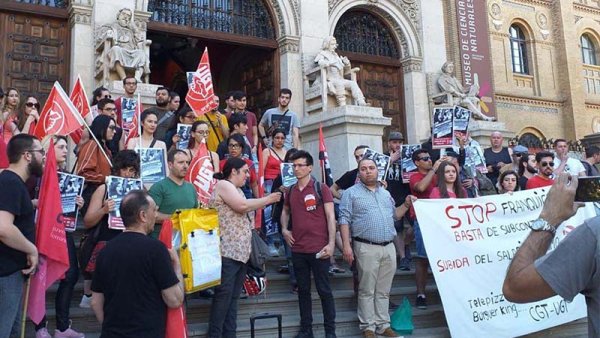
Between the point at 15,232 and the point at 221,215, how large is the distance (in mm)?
1979

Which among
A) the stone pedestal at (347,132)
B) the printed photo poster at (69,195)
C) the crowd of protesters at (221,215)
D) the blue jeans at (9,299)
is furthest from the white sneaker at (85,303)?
the stone pedestal at (347,132)

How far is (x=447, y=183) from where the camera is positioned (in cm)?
718

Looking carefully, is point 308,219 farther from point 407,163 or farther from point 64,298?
point 407,163

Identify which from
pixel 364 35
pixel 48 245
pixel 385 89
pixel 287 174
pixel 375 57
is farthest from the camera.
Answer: pixel 385 89

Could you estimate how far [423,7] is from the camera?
57.2ft

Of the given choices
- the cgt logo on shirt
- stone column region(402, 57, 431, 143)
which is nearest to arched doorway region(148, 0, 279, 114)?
stone column region(402, 57, 431, 143)

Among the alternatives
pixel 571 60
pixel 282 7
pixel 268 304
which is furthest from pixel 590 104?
pixel 268 304

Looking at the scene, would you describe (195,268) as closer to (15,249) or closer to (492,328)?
(15,249)

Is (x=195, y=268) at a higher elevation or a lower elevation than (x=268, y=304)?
higher

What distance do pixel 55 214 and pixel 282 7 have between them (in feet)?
36.9

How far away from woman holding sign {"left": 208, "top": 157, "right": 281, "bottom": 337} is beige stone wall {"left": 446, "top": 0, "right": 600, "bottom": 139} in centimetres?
1880

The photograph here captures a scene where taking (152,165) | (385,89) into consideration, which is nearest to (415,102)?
(385,89)

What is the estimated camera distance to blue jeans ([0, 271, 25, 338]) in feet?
12.9

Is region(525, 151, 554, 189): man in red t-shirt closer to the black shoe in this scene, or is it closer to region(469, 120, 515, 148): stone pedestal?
the black shoe
